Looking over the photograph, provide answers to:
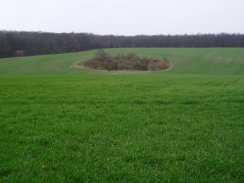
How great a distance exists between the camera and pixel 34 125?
11055mm

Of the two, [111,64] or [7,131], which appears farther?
[111,64]

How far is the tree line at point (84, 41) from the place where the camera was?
103m

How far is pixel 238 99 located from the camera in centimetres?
1650

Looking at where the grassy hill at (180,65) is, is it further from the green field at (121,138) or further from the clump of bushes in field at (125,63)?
the green field at (121,138)

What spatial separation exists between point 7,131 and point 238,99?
36.4ft

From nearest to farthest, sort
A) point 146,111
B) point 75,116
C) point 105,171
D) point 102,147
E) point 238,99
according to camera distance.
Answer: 1. point 105,171
2. point 102,147
3. point 75,116
4. point 146,111
5. point 238,99

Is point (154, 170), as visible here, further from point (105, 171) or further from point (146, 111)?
point (146, 111)

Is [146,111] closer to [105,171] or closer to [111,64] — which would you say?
[105,171]

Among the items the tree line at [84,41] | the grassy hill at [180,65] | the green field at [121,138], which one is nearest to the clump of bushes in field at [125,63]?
the grassy hill at [180,65]

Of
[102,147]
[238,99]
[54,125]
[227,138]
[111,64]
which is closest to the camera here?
[102,147]

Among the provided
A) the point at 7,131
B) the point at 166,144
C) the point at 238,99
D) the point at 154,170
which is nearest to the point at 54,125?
the point at 7,131

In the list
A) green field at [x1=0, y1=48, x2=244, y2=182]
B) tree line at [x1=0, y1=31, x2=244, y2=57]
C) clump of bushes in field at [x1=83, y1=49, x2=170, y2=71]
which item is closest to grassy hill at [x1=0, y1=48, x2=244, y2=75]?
clump of bushes in field at [x1=83, y1=49, x2=170, y2=71]

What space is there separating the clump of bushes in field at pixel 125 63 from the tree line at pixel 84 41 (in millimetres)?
35261

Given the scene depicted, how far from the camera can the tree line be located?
103312 mm
